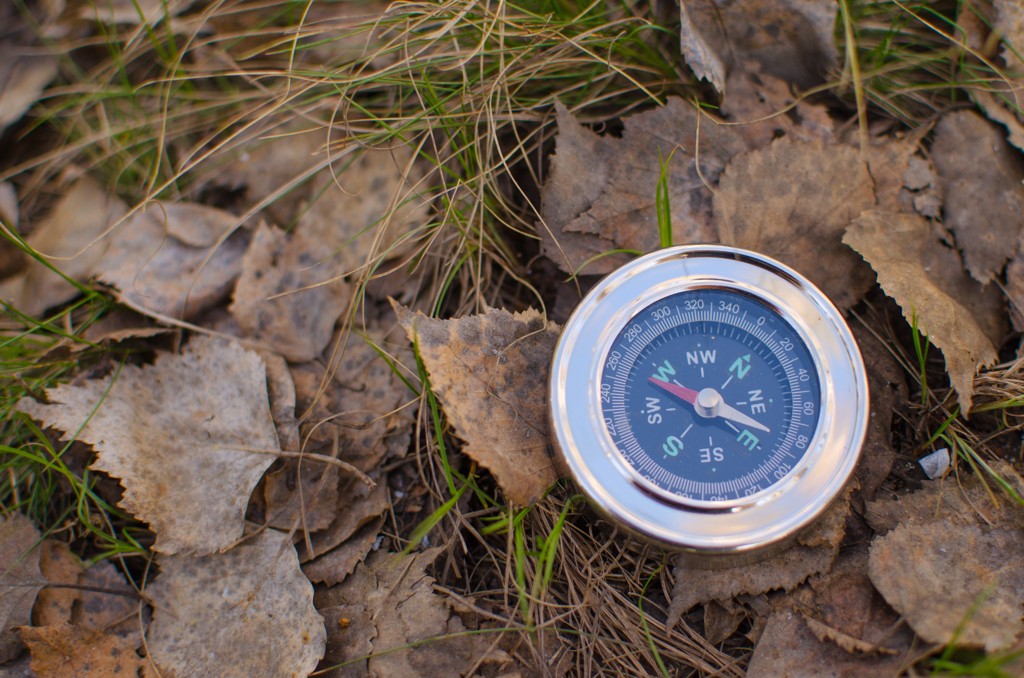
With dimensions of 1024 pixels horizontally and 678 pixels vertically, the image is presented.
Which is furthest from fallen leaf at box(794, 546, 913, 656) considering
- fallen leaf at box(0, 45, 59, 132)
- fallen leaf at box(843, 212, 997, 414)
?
fallen leaf at box(0, 45, 59, 132)

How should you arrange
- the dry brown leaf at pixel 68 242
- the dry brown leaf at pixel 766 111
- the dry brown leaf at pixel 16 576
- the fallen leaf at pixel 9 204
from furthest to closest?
the fallen leaf at pixel 9 204 < the dry brown leaf at pixel 68 242 < the dry brown leaf at pixel 766 111 < the dry brown leaf at pixel 16 576

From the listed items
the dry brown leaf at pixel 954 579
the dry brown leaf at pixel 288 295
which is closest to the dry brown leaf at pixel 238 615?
the dry brown leaf at pixel 288 295

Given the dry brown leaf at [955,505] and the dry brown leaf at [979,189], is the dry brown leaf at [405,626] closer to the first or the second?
the dry brown leaf at [955,505]

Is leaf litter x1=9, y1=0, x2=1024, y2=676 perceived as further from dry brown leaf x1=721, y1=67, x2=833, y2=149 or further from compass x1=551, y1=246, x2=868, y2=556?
compass x1=551, y1=246, x2=868, y2=556

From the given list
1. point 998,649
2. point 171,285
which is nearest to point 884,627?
point 998,649

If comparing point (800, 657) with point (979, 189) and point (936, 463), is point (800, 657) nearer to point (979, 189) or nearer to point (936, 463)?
point (936, 463)

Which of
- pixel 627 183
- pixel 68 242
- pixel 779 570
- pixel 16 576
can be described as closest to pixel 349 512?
pixel 16 576
